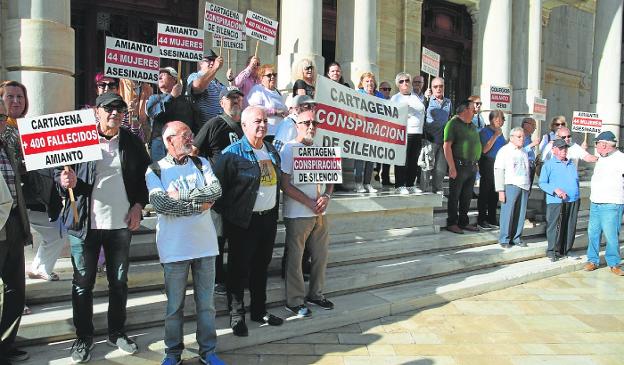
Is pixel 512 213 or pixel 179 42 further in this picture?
pixel 512 213

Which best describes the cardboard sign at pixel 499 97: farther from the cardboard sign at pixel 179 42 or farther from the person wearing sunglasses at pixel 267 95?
the cardboard sign at pixel 179 42

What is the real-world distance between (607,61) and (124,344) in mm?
16629

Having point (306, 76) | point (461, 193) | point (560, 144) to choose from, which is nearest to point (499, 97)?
point (560, 144)

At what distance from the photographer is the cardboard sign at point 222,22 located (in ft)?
25.2

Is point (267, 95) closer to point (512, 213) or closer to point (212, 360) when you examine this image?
point (212, 360)

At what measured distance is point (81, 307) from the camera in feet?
13.1

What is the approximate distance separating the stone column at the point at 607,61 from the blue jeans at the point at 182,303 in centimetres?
1545

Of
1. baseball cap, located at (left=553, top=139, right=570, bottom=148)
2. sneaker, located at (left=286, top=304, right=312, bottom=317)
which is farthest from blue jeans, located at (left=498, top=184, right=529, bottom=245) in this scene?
sneaker, located at (left=286, top=304, right=312, bottom=317)

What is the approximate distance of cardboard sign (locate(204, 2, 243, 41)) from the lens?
302 inches

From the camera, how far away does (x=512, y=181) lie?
7762 mm

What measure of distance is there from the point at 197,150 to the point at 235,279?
1210 millimetres

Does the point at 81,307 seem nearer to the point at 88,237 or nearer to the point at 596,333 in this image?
the point at 88,237

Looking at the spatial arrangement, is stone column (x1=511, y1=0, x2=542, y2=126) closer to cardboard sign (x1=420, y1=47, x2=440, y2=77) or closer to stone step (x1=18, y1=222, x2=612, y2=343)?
cardboard sign (x1=420, y1=47, x2=440, y2=77)

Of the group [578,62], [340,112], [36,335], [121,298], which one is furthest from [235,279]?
[578,62]
